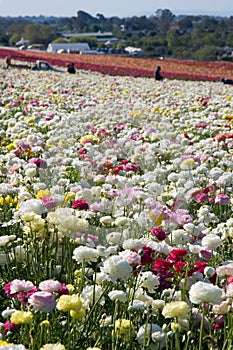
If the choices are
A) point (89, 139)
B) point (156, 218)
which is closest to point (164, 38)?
point (89, 139)

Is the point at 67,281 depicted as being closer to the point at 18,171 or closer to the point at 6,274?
the point at 6,274

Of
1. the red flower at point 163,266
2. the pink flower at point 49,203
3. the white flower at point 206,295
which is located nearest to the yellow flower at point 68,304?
the white flower at point 206,295

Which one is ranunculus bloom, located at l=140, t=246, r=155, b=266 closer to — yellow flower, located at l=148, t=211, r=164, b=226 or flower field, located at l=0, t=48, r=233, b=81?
yellow flower, located at l=148, t=211, r=164, b=226

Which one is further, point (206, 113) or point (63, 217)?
point (206, 113)

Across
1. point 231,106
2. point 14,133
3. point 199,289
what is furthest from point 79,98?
point 199,289

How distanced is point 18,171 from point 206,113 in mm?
6173

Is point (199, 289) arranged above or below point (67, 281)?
above

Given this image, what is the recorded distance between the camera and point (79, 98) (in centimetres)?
1380

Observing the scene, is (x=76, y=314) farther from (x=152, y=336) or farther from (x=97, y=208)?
(x=97, y=208)

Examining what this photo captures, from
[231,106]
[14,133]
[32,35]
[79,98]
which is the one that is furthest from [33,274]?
[32,35]

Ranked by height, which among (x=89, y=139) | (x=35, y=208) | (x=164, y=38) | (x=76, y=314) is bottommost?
(x=164, y=38)

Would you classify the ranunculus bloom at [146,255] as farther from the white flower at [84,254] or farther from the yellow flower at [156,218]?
the yellow flower at [156,218]

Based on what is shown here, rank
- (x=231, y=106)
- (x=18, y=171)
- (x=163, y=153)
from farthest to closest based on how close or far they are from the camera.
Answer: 1. (x=231, y=106)
2. (x=163, y=153)
3. (x=18, y=171)

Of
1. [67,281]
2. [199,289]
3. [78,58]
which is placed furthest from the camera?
[78,58]
